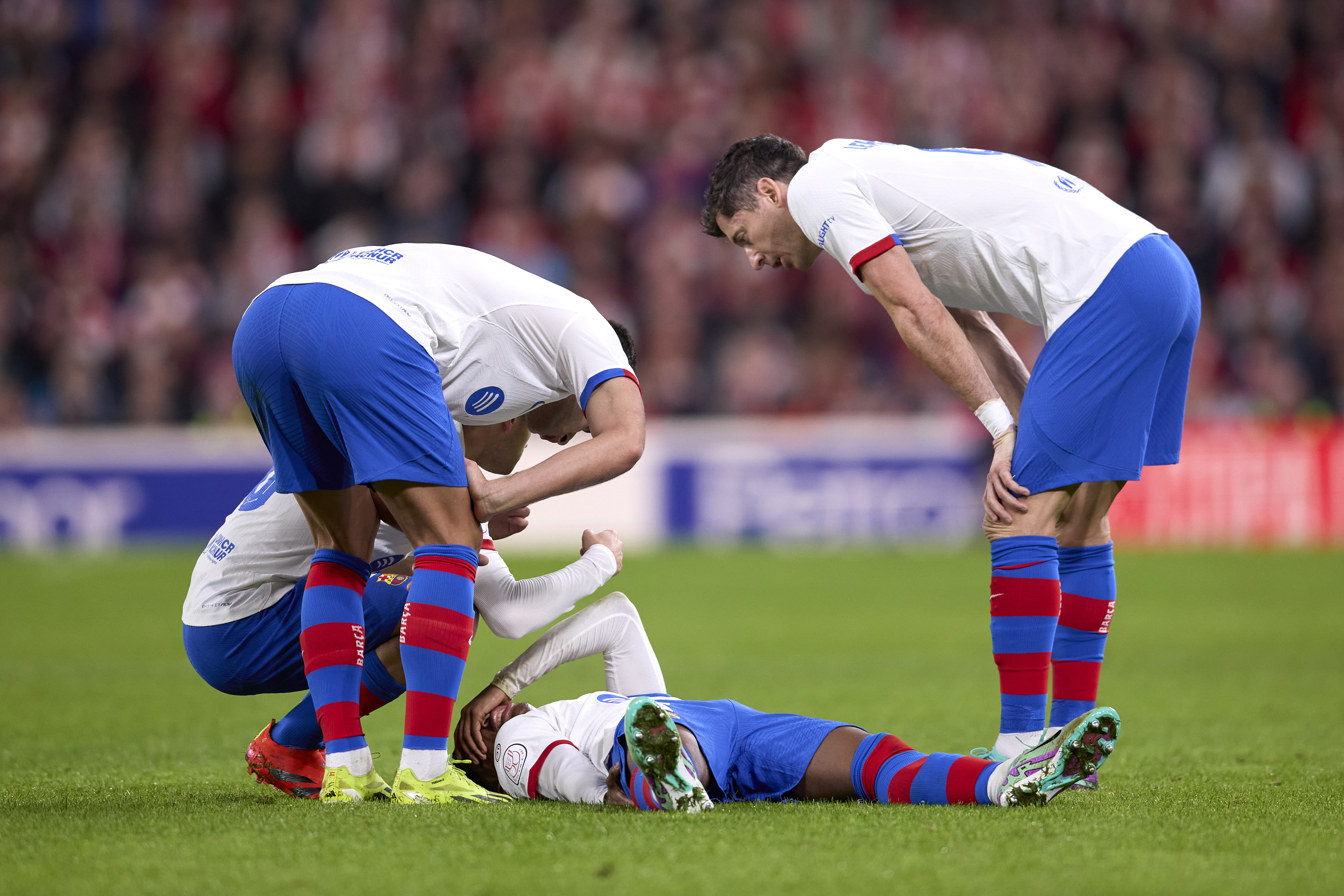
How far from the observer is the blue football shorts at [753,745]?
10.6 ft

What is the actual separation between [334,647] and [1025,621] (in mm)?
1693

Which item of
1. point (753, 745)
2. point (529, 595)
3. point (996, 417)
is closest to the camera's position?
point (753, 745)

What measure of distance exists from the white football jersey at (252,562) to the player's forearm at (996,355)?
6.23ft

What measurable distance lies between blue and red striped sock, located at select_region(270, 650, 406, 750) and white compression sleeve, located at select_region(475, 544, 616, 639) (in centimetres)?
32

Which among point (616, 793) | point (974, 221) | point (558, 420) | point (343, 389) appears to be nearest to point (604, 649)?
point (616, 793)

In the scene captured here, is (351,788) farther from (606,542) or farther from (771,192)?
(771,192)

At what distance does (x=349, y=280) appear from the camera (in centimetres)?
338

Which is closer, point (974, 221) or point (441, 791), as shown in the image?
point (441, 791)

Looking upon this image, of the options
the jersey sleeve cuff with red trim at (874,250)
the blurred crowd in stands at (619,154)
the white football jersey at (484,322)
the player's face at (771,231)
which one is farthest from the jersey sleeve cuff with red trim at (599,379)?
the blurred crowd in stands at (619,154)

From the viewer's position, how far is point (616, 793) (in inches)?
127

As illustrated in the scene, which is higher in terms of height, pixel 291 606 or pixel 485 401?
pixel 485 401

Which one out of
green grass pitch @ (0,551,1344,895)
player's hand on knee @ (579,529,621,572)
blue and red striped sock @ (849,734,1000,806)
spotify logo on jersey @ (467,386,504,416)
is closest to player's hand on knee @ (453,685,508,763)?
green grass pitch @ (0,551,1344,895)

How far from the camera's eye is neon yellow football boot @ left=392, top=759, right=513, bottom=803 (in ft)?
10.7

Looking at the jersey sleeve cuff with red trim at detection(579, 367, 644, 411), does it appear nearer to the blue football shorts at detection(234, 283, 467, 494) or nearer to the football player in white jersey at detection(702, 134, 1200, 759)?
the blue football shorts at detection(234, 283, 467, 494)
